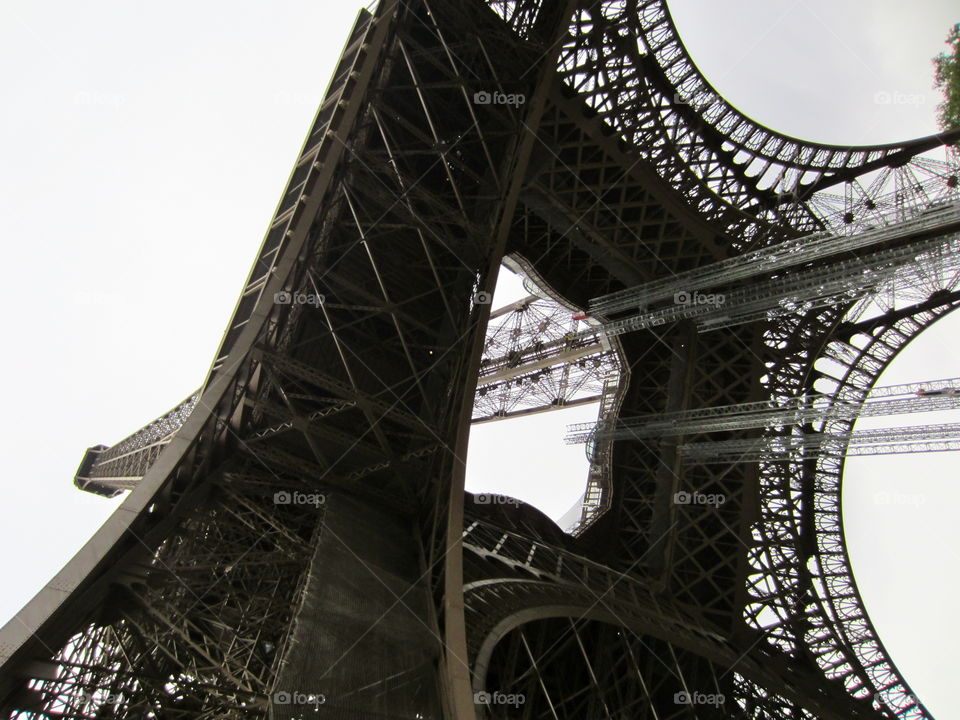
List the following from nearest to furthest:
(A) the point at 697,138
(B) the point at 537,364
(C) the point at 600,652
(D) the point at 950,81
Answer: (D) the point at 950,81 → (C) the point at 600,652 → (A) the point at 697,138 → (B) the point at 537,364

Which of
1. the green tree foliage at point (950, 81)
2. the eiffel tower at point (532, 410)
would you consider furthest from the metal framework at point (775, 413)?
the green tree foliage at point (950, 81)

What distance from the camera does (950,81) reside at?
24.5 ft

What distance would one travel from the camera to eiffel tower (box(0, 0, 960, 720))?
780cm

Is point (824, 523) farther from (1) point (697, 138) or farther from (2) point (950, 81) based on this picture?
(2) point (950, 81)

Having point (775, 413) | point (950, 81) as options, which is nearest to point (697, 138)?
point (775, 413)

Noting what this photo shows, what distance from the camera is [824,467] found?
20.8 m

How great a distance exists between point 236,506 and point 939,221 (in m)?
12.5

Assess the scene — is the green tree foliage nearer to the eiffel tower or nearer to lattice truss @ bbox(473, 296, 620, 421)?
the eiffel tower

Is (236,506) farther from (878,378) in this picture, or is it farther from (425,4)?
(878,378)

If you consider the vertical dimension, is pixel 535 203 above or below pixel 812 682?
above

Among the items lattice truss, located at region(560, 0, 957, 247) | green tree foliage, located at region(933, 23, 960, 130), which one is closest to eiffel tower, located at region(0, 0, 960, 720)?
lattice truss, located at region(560, 0, 957, 247)

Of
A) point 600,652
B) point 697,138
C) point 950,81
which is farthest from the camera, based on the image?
point 697,138

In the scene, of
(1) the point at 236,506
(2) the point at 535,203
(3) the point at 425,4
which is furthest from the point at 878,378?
(1) the point at 236,506

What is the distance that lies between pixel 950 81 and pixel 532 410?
1943 cm
